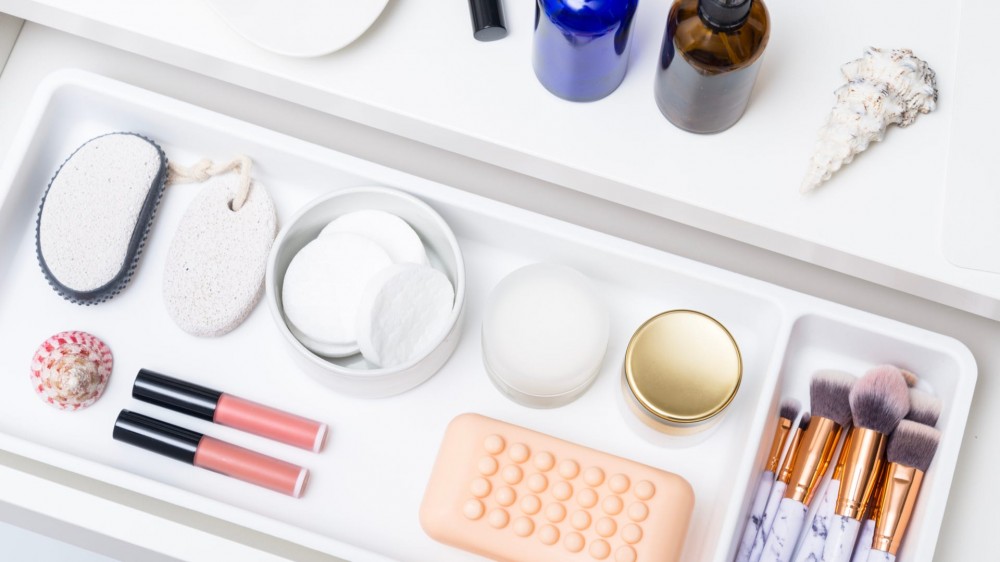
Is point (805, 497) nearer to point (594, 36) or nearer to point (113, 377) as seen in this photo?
point (594, 36)

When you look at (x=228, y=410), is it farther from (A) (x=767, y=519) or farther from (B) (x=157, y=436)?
(A) (x=767, y=519)

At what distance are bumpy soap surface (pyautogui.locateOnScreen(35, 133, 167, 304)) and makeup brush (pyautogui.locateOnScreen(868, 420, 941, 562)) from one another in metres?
0.50

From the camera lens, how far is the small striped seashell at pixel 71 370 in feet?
1.96

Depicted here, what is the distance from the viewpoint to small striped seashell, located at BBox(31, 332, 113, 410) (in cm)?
60

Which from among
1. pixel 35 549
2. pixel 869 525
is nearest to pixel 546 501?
pixel 869 525

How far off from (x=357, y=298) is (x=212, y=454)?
0.44 ft

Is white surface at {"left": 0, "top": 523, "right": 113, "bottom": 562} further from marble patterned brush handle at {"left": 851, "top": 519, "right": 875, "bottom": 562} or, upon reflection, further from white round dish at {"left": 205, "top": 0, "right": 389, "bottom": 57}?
marble patterned brush handle at {"left": 851, "top": 519, "right": 875, "bottom": 562}

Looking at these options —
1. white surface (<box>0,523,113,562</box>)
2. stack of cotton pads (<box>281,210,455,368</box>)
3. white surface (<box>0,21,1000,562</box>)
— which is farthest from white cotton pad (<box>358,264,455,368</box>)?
white surface (<box>0,523,113,562</box>)

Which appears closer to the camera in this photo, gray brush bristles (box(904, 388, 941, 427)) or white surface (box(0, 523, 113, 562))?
gray brush bristles (box(904, 388, 941, 427))

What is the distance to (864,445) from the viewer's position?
23.4 inches

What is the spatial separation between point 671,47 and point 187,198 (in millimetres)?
346

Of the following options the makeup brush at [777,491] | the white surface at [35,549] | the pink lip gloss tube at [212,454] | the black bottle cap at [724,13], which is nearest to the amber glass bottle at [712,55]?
the black bottle cap at [724,13]

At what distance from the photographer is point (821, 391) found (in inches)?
23.8

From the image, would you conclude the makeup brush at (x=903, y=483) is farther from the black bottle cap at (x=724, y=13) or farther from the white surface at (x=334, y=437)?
the black bottle cap at (x=724, y=13)
